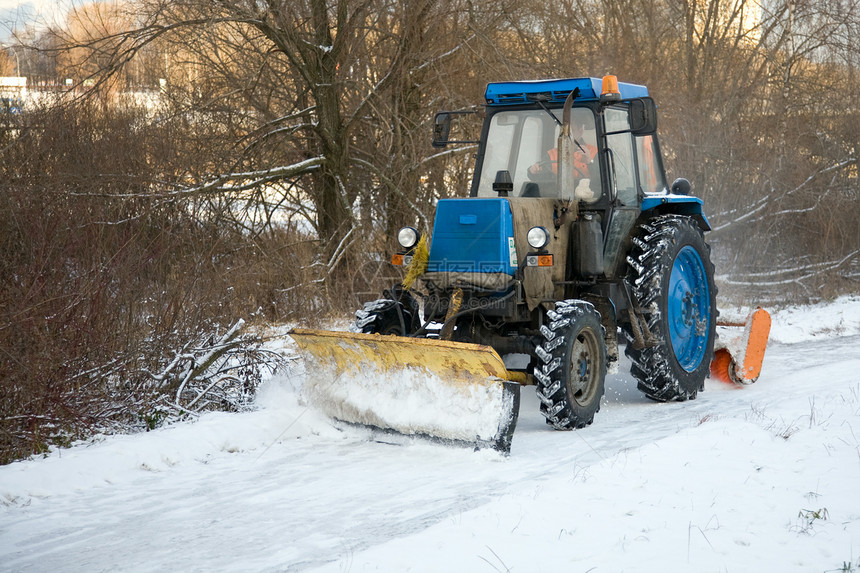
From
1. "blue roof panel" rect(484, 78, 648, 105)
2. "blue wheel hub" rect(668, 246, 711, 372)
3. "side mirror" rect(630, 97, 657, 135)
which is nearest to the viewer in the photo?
"side mirror" rect(630, 97, 657, 135)

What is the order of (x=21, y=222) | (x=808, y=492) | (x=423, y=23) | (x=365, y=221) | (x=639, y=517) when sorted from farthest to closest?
(x=365, y=221)
(x=423, y=23)
(x=21, y=222)
(x=808, y=492)
(x=639, y=517)

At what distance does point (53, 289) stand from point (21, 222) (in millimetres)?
1360

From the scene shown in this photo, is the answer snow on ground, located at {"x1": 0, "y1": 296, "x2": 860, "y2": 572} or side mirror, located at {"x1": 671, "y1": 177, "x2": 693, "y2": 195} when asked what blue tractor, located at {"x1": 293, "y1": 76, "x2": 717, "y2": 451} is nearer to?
snow on ground, located at {"x1": 0, "y1": 296, "x2": 860, "y2": 572}

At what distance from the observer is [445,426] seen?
19.8ft

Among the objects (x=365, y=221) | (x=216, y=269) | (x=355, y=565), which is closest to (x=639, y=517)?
(x=355, y=565)

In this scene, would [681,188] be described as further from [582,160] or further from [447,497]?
[447,497]

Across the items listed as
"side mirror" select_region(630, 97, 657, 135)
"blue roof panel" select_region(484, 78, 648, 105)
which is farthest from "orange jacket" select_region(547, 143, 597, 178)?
"side mirror" select_region(630, 97, 657, 135)

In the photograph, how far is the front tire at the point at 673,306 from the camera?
7.29m

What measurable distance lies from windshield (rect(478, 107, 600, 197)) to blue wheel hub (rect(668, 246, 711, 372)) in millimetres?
1333

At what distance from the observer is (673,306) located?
782 centimetres

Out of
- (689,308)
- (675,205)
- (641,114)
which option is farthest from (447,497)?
(675,205)

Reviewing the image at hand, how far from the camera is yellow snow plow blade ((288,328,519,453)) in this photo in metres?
5.85

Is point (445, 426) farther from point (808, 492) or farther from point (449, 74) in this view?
point (449, 74)

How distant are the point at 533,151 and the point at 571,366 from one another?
6.48 feet
